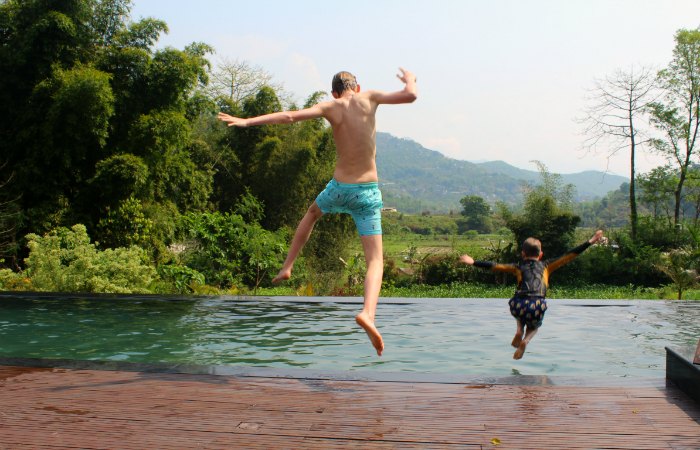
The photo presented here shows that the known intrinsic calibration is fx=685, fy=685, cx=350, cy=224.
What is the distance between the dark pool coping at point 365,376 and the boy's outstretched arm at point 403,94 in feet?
5.14

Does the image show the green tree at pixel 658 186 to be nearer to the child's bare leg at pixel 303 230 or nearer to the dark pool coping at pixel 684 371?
the child's bare leg at pixel 303 230

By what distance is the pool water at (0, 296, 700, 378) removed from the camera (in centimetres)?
506

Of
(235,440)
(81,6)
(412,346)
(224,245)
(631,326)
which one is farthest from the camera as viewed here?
(81,6)

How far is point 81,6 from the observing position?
16531 mm

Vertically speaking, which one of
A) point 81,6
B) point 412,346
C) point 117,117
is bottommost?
point 412,346

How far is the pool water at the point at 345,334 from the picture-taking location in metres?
5.06

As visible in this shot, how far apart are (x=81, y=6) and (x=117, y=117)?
8.99ft

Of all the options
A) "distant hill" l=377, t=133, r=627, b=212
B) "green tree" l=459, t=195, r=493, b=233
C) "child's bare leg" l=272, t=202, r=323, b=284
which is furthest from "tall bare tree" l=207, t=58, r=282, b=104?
"distant hill" l=377, t=133, r=627, b=212

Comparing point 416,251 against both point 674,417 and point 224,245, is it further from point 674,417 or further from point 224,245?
point 674,417

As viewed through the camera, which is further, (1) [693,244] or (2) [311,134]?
(2) [311,134]

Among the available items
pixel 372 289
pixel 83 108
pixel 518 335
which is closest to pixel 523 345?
pixel 518 335

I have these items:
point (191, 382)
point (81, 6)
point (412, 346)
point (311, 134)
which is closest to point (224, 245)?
point (81, 6)

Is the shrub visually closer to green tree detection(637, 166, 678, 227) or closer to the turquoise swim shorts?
the turquoise swim shorts

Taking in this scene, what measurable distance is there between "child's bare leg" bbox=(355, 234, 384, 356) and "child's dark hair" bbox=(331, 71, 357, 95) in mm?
914
